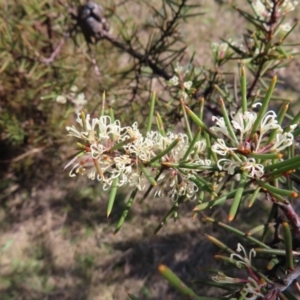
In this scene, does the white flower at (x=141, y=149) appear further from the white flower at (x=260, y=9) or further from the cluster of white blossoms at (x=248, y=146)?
the white flower at (x=260, y=9)

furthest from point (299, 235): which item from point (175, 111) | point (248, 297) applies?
point (175, 111)

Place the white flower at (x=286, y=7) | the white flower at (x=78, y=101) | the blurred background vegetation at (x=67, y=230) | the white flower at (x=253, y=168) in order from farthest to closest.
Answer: the blurred background vegetation at (x=67, y=230), the white flower at (x=78, y=101), the white flower at (x=286, y=7), the white flower at (x=253, y=168)

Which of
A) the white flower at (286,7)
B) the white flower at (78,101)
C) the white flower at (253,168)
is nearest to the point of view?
the white flower at (253,168)

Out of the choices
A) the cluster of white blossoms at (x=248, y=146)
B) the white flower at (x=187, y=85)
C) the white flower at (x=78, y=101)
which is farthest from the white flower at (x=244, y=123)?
the white flower at (x=78, y=101)

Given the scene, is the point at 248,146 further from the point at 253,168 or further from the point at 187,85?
the point at 187,85

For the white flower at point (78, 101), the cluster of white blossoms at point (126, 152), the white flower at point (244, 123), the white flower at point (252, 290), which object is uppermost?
the white flower at point (244, 123)

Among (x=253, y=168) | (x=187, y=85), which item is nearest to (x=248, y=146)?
(x=253, y=168)

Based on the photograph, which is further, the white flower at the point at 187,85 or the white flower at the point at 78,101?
the white flower at the point at 78,101

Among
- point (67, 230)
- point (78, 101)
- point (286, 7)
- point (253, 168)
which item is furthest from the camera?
point (67, 230)

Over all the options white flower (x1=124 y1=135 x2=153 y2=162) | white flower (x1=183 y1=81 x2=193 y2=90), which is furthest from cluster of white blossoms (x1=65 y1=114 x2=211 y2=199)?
white flower (x1=183 y1=81 x2=193 y2=90)
